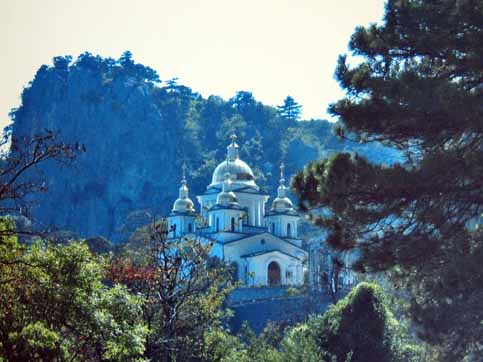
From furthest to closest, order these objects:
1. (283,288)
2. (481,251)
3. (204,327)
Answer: (283,288) < (204,327) < (481,251)

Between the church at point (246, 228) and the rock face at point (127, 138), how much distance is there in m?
27.4

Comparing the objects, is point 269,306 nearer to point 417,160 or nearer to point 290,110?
point 417,160

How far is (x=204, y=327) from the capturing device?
65.4 feet

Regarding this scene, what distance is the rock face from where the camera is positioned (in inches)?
3765

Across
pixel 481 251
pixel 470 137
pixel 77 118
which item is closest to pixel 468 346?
pixel 481 251

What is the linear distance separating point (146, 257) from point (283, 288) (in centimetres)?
2908

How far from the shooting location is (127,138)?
98688 millimetres

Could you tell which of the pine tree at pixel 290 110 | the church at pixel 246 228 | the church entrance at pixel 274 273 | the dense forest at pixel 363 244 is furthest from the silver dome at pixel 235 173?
the pine tree at pixel 290 110

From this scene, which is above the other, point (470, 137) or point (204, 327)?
point (470, 137)

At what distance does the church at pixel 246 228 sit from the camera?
53344mm

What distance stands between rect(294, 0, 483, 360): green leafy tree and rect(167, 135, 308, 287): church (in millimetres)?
34423

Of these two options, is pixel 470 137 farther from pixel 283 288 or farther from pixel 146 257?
pixel 283 288

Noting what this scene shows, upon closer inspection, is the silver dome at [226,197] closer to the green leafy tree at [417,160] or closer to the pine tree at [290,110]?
the green leafy tree at [417,160]

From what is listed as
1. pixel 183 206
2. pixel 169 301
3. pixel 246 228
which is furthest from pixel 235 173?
pixel 169 301
